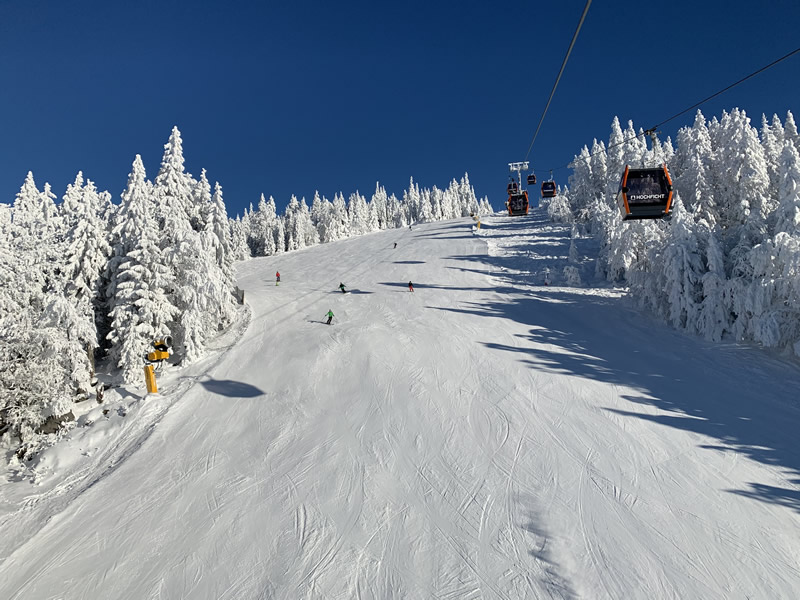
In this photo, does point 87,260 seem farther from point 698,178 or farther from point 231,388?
point 698,178

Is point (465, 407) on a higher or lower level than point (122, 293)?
lower

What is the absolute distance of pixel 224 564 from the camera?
8.92 meters

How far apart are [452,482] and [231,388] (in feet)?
38.7

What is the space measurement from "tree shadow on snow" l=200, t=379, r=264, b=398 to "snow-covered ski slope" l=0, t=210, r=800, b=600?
0.15 metres

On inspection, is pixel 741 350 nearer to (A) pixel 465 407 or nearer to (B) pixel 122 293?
(A) pixel 465 407

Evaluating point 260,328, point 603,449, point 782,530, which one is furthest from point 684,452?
point 260,328

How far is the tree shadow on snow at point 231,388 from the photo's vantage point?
17.7 meters

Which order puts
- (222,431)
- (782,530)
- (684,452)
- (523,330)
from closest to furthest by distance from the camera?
(782,530), (684,452), (222,431), (523,330)

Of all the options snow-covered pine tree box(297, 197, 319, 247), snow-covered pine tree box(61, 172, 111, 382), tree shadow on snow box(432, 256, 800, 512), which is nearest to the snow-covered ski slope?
tree shadow on snow box(432, 256, 800, 512)

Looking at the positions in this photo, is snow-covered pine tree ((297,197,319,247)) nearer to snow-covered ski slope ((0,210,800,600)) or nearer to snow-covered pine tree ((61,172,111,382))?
snow-covered pine tree ((61,172,111,382))

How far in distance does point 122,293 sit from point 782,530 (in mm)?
24700

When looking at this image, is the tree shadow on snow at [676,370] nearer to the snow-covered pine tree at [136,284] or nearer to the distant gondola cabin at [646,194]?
the distant gondola cabin at [646,194]

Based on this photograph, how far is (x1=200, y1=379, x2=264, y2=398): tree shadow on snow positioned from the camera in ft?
58.2

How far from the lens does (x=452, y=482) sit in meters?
10.9
